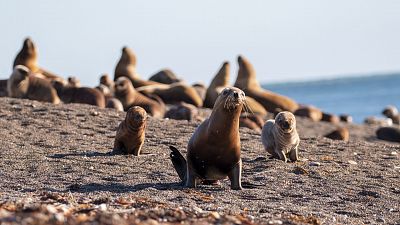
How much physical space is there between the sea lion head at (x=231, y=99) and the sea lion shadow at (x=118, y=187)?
878mm

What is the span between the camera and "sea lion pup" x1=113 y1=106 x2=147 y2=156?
11344mm

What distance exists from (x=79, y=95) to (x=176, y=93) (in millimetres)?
4350

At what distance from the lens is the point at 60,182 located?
9383 millimetres

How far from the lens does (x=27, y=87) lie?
1823 centimetres

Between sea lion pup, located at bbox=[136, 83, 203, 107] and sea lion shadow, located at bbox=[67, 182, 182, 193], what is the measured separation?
12.3 metres

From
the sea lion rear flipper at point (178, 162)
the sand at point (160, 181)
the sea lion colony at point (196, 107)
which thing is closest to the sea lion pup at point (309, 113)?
the sea lion colony at point (196, 107)

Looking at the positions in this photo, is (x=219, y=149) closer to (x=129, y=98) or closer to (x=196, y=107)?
(x=129, y=98)

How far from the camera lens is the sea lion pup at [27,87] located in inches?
712

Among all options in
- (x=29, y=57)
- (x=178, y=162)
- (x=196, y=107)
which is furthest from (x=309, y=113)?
(x=178, y=162)

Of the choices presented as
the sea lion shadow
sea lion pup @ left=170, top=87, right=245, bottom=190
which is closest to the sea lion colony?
sea lion pup @ left=170, top=87, right=245, bottom=190

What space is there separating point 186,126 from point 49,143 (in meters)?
2.57

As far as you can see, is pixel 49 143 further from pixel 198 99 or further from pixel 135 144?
pixel 198 99

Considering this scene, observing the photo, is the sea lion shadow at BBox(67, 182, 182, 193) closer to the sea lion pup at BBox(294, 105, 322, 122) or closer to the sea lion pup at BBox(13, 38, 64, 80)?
the sea lion pup at BBox(13, 38, 64, 80)

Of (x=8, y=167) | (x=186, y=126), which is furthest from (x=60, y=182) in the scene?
(x=186, y=126)
